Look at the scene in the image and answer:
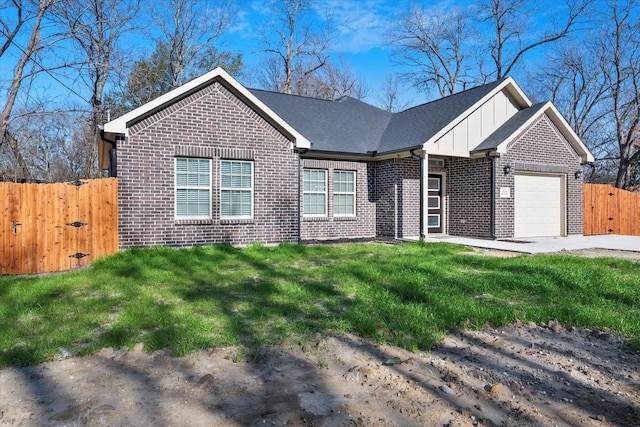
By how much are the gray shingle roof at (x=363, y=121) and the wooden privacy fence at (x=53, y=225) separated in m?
6.74

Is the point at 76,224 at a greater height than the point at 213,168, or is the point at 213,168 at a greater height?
the point at 213,168

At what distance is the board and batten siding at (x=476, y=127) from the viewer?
13812 millimetres

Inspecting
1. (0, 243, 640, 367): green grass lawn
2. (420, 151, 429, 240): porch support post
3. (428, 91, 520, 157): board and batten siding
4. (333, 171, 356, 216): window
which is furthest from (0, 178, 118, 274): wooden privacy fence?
(428, 91, 520, 157): board and batten siding

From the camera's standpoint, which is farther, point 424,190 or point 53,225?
point 424,190

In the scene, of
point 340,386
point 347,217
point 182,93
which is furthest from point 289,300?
point 347,217

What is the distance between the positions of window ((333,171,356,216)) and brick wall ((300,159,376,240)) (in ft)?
0.52

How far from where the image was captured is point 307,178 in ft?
45.6

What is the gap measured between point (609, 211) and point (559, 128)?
16.9ft

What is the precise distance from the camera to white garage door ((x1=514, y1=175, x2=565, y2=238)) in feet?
48.4

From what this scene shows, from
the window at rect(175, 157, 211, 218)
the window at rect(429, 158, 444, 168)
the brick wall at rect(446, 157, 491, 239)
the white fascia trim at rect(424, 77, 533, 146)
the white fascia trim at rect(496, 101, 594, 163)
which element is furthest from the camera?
the window at rect(429, 158, 444, 168)

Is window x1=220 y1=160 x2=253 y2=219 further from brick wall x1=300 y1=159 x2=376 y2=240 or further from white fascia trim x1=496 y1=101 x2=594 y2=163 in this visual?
white fascia trim x1=496 y1=101 x2=594 y2=163

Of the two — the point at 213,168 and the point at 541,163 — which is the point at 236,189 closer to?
the point at 213,168

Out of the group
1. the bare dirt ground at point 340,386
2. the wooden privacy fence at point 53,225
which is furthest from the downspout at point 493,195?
the wooden privacy fence at point 53,225

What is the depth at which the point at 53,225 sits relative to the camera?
8375 mm
